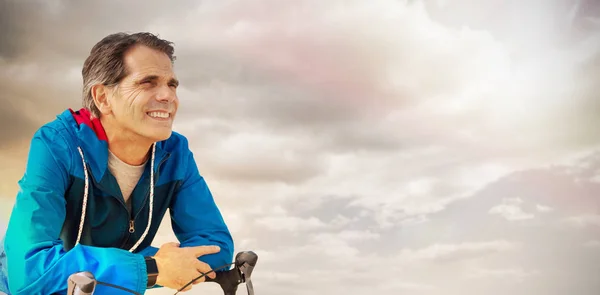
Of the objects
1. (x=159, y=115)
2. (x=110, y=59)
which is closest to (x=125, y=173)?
(x=159, y=115)

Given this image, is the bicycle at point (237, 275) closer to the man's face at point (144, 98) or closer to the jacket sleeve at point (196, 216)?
the jacket sleeve at point (196, 216)

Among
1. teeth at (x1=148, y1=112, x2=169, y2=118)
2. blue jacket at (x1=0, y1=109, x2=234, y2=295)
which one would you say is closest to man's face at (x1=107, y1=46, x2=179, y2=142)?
teeth at (x1=148, y1=112, x2=169, y2=118)

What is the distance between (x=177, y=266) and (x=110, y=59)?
2.03ft

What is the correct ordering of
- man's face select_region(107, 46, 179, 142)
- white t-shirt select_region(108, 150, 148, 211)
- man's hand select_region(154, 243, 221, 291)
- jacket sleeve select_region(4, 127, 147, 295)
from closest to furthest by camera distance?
1. jacket sleeve select_region(4, 127, 147, 295)
2. man's hand select_region(154, 243, 221, 291)
3. man's face select_region(107, 46, 179, 142)
4. white t-shirt select_region(108, 150, 148, 211)

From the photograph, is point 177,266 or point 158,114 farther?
point 158,114

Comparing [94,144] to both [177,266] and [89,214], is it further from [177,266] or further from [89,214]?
[177,266]

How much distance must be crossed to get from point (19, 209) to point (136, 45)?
543mm

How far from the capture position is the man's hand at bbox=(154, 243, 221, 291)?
1669 mm

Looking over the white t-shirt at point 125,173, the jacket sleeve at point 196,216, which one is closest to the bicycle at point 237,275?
the jacket sleeve at point 196,216

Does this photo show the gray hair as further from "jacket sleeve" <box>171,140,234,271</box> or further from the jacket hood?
"jacket sleeve" <box>171,140,234,271</box>

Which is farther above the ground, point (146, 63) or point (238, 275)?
point (146, 63)

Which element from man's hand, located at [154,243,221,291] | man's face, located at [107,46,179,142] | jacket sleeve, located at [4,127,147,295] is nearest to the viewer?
jacket sleeve, located at [4,127,147,295]

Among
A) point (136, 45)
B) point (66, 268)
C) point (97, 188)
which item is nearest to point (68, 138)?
point (97, 188)

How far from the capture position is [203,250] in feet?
5.94
